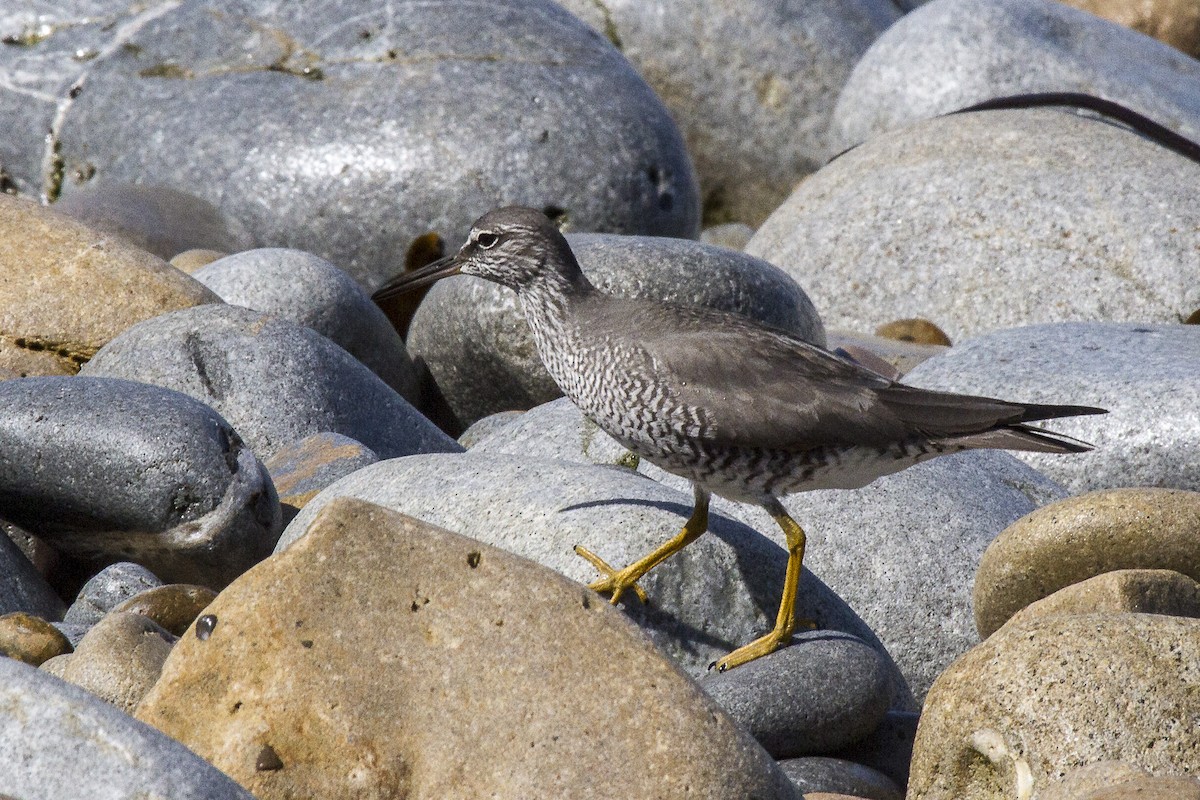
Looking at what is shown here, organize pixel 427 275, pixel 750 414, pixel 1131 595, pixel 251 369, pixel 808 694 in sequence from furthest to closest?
pixel 251 369 < pixel 427 275 < pixel 750 414 < pixel 808 694 < pixel 1131 595

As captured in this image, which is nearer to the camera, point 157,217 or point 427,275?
point 427,275

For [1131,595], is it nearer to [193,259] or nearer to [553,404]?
[553,404]

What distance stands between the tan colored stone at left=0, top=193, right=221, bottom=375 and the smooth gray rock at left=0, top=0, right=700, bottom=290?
233 centimetres

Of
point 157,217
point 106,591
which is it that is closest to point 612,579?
point 106,591

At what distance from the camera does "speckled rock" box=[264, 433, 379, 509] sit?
21.9 feet

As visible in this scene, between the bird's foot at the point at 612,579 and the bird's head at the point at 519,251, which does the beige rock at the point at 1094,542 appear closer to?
the bird's foot at the point at 612,579

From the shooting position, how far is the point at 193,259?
9297 mm

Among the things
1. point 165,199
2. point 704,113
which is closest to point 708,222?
point 704,113

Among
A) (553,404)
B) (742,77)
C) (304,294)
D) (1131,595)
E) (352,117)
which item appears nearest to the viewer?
(1131,595)

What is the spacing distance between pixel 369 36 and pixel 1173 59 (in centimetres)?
654

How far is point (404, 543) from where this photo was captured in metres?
4.11

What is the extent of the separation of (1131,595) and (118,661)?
3096 millimetres

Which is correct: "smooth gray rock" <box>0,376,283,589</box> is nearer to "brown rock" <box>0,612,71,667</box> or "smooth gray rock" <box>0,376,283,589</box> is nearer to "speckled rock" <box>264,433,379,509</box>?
"speckled rock" <box>264,433,379,509</box>

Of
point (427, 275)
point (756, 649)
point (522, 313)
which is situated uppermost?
point (427, 275)
